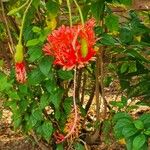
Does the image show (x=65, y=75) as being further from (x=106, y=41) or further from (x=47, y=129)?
(x=47, y=129)

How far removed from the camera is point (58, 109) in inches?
79.7

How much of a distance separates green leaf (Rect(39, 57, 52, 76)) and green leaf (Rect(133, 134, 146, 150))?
42 centimetres

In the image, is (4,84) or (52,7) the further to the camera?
(4,84)

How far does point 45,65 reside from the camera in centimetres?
161

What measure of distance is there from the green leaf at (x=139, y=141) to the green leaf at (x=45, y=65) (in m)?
0.42

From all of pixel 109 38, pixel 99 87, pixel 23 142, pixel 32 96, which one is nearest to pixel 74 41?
pixel 109 38

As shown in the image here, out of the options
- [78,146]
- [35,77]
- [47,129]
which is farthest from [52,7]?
[78,146]

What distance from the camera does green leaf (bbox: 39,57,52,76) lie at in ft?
5.28

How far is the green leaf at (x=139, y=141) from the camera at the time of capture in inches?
67.2

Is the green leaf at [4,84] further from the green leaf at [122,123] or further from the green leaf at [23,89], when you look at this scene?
the green leaf at [122,123]

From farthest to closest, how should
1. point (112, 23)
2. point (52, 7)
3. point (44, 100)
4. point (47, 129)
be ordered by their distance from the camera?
point (47, 129), point (44, 100), point (112, 23), point (52, 7)

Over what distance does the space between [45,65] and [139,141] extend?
0.46 m

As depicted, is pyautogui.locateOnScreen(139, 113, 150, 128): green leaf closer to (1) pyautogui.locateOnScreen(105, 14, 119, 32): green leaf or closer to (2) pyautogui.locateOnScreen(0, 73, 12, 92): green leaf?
(1) pyautogui.locateOnScreen(105, 14, 119, 32): green leaf

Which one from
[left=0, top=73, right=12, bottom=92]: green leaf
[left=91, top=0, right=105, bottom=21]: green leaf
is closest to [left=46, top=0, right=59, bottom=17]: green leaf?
[left=91, top=0, right=105, bottom=21]: green leaf
